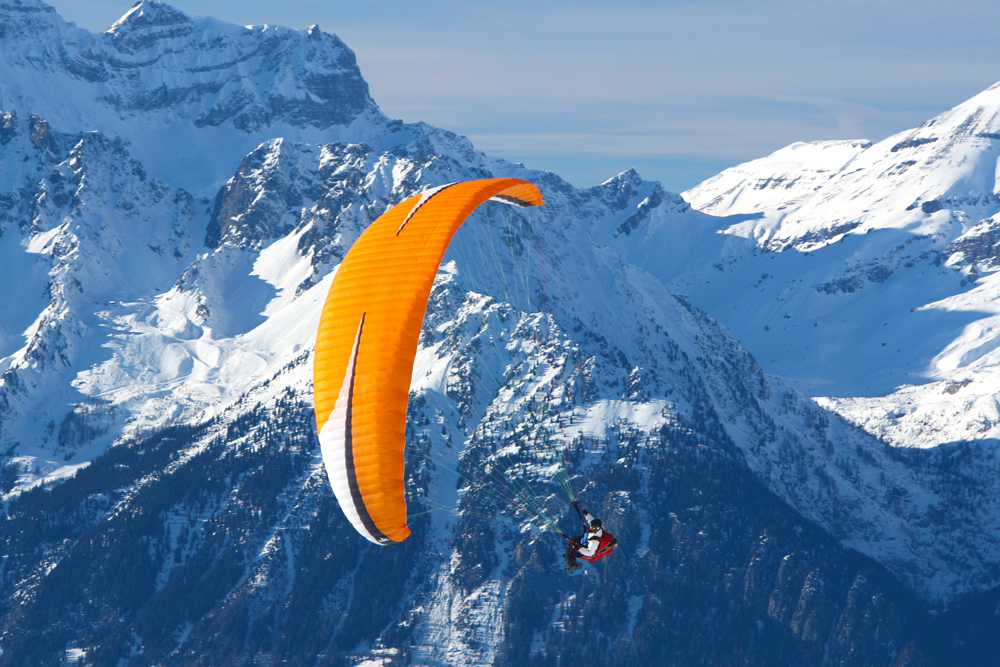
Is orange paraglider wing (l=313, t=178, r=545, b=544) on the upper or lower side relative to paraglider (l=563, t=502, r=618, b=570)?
upper

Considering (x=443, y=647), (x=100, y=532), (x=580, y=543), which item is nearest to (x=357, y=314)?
(x=580, y=543)

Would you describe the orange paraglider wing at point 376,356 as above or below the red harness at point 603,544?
above

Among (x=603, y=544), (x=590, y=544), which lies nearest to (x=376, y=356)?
(x=590, y=544)

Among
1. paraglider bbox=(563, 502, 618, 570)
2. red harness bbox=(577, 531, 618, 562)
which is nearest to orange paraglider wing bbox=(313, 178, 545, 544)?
paraglider bbox=(563, 502, 618, 570)

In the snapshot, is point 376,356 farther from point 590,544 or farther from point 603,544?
point 603,544

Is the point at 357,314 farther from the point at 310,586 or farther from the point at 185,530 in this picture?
the point at 185,530

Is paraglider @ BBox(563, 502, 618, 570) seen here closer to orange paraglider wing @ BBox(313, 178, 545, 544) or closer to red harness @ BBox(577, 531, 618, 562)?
red harness @ BBox(577, 531, 618, 562)

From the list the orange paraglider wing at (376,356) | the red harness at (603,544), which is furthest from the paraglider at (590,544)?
Answer: the orange paraglider wing at (376,356)

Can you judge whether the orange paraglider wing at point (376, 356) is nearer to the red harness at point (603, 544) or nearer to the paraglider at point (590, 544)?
the paraglider at point (590, 544)
